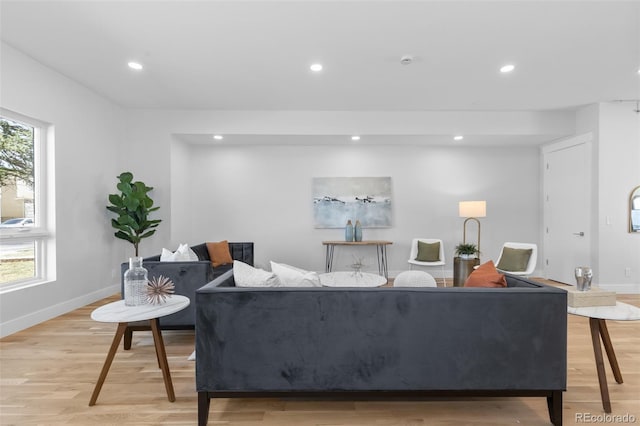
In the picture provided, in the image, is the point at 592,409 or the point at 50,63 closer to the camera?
the point at 592,409

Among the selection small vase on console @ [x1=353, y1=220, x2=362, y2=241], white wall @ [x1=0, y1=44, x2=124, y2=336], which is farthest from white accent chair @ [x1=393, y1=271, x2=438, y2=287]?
white wall @ [x1=0, y1=44, x2=124, y2=336]

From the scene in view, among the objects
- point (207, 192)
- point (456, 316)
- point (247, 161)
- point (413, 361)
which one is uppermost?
point (247, 161)

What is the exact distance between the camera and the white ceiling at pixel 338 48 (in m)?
2.76

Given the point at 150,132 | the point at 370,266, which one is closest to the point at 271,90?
the point at 150,132

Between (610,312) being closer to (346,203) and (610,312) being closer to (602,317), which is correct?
(602,317)

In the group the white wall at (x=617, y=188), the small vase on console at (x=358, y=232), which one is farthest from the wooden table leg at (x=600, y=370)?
the small vase on console at (x=358, y=232)

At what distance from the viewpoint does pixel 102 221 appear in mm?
4828

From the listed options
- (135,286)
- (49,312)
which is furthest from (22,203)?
(135,286)

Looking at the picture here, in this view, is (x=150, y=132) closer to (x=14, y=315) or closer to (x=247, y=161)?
(x=247, y=161)

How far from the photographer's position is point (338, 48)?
3361mm

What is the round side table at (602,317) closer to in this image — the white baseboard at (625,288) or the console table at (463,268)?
the console table at (463,268)

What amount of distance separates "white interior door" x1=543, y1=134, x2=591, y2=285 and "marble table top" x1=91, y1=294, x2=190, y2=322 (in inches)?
229

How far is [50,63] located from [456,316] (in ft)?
15.3

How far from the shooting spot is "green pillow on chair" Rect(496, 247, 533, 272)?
15.6ft
